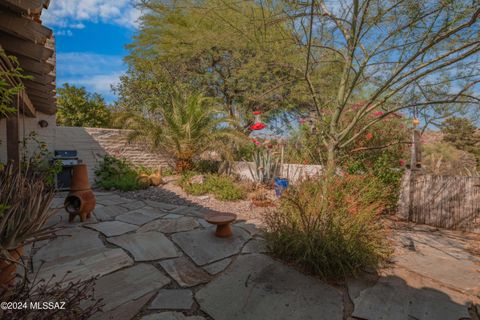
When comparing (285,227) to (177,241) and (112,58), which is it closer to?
(177,241)

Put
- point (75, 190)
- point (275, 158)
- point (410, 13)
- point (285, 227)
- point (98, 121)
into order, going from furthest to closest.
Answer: point (98, 121), point (275, 158), point (75, 190), point (285, 227), point (410, 13)

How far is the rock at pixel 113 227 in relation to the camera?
11.2 feet

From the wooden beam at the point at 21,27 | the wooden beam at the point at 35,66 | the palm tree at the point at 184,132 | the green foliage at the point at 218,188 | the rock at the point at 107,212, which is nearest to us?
the wooden beam at the point at 21,27

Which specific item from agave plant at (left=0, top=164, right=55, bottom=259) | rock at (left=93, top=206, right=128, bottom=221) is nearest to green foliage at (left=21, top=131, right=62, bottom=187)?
agave plant at (left=0, top=164, right=55, bottom=259)

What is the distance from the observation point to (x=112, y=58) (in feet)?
36.2

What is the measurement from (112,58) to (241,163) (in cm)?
823

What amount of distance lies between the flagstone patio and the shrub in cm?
15

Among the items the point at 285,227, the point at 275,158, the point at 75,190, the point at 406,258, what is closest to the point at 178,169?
the point at 275,158

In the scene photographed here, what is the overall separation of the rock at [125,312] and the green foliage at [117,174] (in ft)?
15.7

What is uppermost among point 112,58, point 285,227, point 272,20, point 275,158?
point 112,58

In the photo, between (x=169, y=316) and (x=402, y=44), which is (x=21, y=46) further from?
(x=402, y=44)

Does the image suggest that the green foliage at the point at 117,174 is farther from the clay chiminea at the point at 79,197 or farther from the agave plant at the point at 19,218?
the agave plant at the point at 19,218

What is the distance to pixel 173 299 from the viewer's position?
6.77 feet

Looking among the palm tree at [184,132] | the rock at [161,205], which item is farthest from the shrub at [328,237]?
the palm tree at [184,132]
